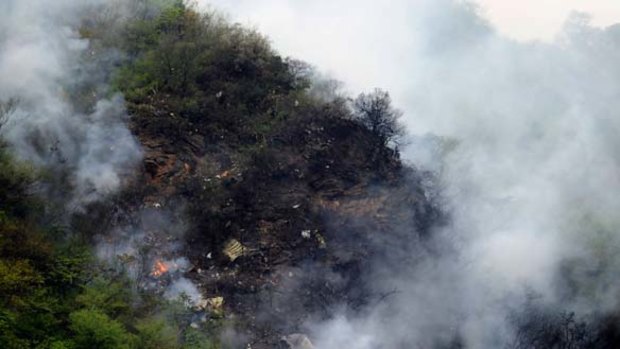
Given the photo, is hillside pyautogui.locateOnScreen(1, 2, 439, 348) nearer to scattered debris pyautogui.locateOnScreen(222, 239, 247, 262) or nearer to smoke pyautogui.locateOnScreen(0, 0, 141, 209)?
scattered debris pyautogui.locateOnScreen(222, 239, 247, 262)

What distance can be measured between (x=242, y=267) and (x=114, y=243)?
3.22 meters

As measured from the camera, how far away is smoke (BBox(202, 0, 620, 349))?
17.6m

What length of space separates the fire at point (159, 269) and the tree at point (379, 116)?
781 centimetres

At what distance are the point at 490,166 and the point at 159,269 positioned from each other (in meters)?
11.6

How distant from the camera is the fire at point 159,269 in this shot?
15375 millimetres

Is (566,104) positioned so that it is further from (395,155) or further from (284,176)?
(284,176)

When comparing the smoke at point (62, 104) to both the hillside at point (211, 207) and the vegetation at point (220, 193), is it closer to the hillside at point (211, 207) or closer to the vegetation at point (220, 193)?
the hillside at point (211, 207)

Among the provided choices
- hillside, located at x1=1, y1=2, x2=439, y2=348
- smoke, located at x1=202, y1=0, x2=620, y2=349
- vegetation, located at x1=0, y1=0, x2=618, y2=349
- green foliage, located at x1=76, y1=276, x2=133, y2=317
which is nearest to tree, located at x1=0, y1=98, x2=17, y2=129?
vegetation, located at x1=0, y1=0, x2=618, y2=349

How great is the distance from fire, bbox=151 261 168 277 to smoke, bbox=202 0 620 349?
386cm

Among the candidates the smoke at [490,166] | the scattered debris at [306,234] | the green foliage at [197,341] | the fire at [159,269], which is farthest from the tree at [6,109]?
the smoke at [490,166]

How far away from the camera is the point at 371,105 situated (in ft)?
65.0

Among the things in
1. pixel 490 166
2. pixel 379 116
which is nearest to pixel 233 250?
pixel 379 116

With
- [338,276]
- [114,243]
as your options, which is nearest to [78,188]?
[114,243]

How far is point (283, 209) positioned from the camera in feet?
58.4
